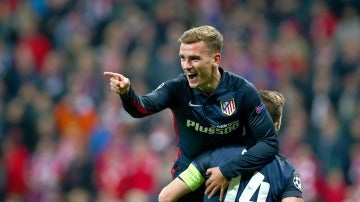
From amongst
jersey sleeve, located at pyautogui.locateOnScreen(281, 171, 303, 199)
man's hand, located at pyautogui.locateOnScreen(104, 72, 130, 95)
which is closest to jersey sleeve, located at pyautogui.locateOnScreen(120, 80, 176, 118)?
man's hand, located at pyautogui.locateOnScreen(104, 72, 130, 95)

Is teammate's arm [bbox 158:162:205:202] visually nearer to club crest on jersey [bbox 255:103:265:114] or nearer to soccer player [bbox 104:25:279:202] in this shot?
soccer player [bbox 104:25:279:202]

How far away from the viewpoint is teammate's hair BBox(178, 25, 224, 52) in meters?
6.55

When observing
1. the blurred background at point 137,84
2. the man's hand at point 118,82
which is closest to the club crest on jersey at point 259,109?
the man's hand at point 118,82

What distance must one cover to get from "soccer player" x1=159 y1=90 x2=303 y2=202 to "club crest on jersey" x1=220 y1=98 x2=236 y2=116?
9.2 inches

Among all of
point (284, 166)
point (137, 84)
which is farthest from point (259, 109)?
point (137, 84)

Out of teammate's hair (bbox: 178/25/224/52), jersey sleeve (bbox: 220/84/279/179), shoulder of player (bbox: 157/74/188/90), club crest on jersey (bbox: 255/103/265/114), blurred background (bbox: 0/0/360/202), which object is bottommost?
blurred background (bbox: 0/0/360/202)

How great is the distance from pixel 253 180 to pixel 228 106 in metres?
0.55

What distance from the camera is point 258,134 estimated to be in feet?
21.6

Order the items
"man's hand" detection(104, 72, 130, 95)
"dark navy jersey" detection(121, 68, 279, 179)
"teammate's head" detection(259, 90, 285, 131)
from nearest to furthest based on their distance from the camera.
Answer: "man's hand" detection(104, 72, 130, 95)
"dark navy jersey" detection(121, 68, 279, 179)
"teammate's head" detection(259, 90, 285, 131)

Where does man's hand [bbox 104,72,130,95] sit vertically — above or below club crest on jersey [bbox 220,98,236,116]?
above

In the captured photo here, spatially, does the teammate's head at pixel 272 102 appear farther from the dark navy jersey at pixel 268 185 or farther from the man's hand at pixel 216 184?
the man's hand at pixel 216 184

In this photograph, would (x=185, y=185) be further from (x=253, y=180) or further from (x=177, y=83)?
(x=177, y=83)

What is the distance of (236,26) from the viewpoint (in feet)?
47.5

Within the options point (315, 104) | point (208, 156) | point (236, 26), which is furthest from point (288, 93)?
point (208, 156)
